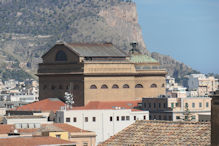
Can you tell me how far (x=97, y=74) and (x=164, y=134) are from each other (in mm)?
129171

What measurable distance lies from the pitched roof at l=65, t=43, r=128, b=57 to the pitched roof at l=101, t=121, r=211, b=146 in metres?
126

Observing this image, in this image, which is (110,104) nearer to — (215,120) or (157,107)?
(157,107)

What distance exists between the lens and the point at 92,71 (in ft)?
610

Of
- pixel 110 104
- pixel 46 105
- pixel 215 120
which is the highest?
pixel 110 104

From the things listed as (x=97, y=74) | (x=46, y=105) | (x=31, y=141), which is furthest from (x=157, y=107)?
(x=31, y=141)

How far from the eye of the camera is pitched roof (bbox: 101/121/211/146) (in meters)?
54.8

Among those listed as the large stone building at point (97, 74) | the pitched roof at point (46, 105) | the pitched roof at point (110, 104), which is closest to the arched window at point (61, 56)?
the large stone building at point (97, 74)

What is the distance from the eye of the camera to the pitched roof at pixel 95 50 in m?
186

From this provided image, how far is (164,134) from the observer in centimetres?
5709

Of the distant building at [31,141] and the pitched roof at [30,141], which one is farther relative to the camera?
the distant building at [31,141]

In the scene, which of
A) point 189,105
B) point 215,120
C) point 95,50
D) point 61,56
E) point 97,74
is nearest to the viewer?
point 215,120

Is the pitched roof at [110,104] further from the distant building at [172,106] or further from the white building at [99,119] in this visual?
the white building at [99,119]

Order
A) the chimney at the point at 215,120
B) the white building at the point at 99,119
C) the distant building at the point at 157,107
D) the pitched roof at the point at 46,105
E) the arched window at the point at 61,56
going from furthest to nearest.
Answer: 1. the arched window at the point at 61,56
2. the distant building at the point at 157,107
3. the pitched roof at the point at 46,105
4. the white building at the point at 99,119
5. the chimney at the point at 215,120

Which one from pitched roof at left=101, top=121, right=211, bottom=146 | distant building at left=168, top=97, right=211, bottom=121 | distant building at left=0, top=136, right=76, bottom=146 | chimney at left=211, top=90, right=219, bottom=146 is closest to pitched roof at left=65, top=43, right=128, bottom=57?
distant building at left=168, top=97, right=211, bottom=121
